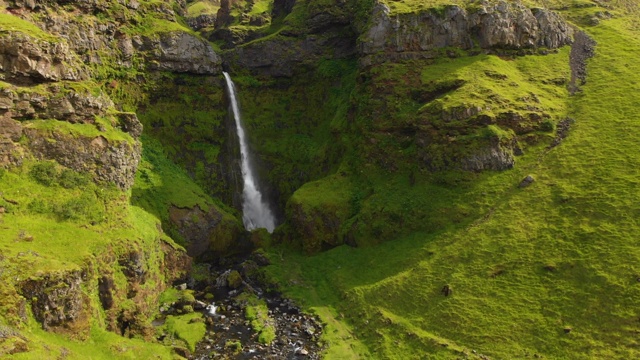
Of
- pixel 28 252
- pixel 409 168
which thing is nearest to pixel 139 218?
pixel 28 252

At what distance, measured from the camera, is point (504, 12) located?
215 ft

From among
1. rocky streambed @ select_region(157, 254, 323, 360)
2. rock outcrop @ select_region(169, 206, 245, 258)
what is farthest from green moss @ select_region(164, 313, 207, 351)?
rock outcrop @ select_region(169, 206, 245, 258)

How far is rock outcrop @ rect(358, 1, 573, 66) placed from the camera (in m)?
64.9

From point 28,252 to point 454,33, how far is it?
5902 cm

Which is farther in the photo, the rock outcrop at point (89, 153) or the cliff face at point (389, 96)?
the cliff face at point (389, 96)

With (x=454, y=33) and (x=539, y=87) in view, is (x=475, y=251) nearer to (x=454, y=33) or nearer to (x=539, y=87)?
(x=539, y=87)

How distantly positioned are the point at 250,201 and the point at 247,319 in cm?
3046

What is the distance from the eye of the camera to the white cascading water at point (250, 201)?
67.4 m

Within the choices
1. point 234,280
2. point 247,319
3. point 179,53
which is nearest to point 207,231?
point 234,280

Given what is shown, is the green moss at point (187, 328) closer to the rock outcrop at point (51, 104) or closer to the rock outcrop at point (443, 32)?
the rock outcrop at point (51, 104)

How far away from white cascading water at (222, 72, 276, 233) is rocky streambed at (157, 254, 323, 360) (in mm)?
14878

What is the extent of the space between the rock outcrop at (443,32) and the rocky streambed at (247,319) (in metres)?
35.6

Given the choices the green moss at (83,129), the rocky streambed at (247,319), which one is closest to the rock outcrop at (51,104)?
the green moss at (83,129)

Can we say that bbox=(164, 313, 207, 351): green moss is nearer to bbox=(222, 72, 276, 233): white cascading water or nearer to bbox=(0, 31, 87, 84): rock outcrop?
bbox=(0, 31, 87, 84): rock outcrop
